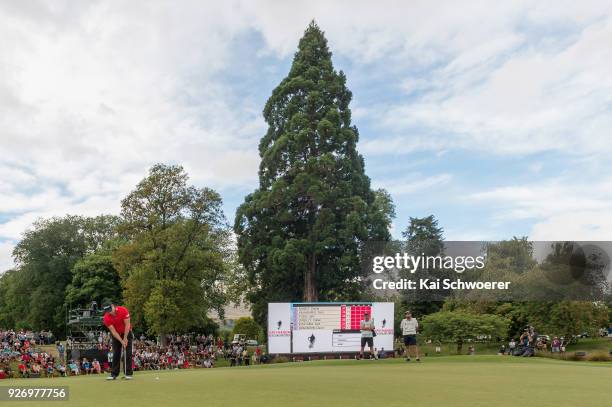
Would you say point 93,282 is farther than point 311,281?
Yes

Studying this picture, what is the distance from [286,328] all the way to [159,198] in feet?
66.3

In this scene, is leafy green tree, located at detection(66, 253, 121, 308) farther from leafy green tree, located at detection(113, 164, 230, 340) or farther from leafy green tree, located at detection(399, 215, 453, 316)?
leafy green tree, located at detection(399, 215, 453, 316)

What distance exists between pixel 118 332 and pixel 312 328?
89.8 feet

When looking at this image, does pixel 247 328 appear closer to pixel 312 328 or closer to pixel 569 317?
pixel 569 317

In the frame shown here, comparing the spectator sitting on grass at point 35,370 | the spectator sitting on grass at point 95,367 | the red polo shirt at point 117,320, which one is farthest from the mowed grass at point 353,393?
the spectator sitting on grass at point 95,367

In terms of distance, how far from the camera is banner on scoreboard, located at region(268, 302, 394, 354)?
38.8 meters

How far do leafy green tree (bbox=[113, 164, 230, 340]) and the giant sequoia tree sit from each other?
16.6 ft

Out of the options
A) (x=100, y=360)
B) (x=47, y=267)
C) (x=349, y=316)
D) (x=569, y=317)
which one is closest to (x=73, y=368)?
(x=100, y=360)

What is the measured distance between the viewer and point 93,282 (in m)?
71.6

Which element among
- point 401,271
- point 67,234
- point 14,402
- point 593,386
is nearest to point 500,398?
point 593,386

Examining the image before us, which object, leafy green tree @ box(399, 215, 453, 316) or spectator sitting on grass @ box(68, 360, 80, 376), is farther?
leafy green tree @ box(399, 215, 453, 316)

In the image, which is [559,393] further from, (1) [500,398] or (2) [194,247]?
(2) [194,247]

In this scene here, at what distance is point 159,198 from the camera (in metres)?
53.2

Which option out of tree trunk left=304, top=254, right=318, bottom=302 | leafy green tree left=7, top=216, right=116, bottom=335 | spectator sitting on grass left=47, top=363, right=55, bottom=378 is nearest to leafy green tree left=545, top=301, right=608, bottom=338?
tree trunk left=304, top=254, right=318, bottom=302
